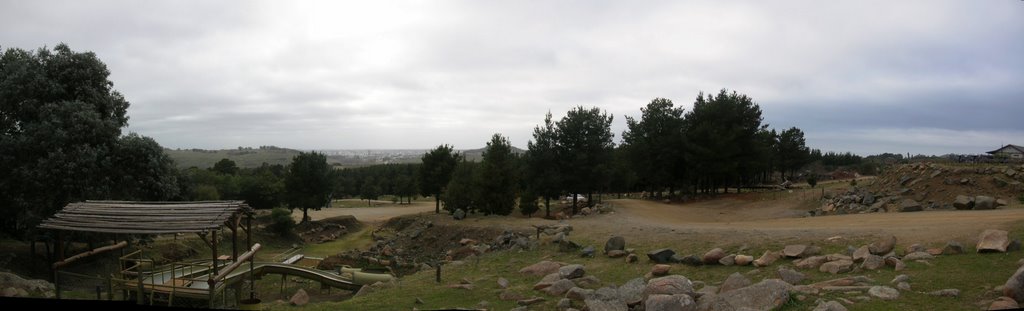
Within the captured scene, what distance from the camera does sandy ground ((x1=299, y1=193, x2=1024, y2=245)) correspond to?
1291 cm

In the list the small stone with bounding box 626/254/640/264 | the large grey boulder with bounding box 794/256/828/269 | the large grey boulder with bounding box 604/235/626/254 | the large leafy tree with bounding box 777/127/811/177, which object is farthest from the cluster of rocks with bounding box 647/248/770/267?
the large leafy tree with bounding box 777/127/811/177

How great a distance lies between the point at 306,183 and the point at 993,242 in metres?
34.5

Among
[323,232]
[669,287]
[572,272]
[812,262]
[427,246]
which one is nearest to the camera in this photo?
[669,287]

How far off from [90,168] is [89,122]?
61.3 inches

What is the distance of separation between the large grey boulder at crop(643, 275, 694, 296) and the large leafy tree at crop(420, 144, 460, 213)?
28948 mm

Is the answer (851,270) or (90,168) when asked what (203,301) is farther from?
(851,270)

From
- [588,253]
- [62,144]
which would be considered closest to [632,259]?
[588,253]

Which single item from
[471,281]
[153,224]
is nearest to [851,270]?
[471,281]

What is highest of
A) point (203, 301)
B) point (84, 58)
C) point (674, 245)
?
point (84, 58)

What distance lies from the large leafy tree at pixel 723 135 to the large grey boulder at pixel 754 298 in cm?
2668

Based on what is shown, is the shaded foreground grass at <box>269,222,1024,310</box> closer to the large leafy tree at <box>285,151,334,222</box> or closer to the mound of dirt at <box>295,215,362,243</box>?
the mound of dirt at <box>295,215,362,243</box>

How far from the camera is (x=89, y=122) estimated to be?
16000 mm

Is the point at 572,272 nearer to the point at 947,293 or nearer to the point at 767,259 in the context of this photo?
the point at 767,259

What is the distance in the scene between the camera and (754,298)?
7.71 m
